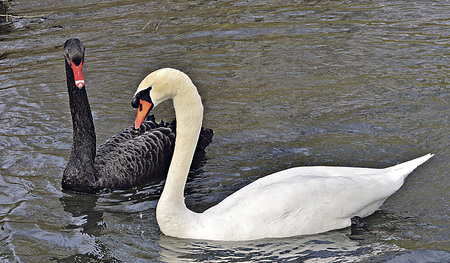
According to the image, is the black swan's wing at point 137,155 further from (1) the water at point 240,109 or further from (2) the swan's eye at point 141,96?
(2) the swan's eye at point 141,96

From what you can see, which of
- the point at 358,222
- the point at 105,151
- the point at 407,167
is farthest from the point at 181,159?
the point at 407,167

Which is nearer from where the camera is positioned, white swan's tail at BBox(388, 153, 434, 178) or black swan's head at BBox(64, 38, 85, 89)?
white swan's tail at BBox(388, 153, 434, 178)

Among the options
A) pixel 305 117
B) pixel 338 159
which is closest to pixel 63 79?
pixel 305 117

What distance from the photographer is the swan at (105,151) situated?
6399mm

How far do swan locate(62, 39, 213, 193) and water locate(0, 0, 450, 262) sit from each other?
0.54 ft

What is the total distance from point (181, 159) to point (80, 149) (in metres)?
1.74

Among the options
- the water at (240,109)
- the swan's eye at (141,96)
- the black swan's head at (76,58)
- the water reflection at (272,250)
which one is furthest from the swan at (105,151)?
the water reflection at (272,250)

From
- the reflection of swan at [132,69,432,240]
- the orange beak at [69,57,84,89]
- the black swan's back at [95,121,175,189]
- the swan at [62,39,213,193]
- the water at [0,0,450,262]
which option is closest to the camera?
the reflection of swan at [132,69,432,240]

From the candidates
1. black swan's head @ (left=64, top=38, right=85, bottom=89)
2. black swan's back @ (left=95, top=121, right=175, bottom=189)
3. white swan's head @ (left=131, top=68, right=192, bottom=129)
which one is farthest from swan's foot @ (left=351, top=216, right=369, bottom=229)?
black swan's head @ (left=64, top=38, right=85, bottom=89)

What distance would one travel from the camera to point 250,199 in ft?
16.8

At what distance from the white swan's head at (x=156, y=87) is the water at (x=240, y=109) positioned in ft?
3.87

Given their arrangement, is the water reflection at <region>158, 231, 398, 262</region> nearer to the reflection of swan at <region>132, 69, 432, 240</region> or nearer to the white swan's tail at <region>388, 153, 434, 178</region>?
the reflection of swan at <region>132, 69, 432, 240</region>

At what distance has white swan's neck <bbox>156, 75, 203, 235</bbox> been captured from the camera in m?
5.09

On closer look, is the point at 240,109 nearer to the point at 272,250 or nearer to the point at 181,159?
the point at 181,159
